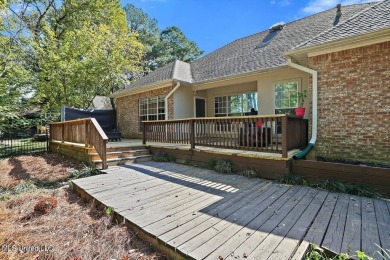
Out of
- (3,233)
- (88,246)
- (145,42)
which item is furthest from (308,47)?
(145,42)

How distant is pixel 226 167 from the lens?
5750 mm

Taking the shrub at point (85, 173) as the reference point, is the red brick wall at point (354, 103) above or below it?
above


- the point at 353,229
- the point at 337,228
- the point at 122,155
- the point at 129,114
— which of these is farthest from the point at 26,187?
the point at 129,114

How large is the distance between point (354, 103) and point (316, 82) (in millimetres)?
1026

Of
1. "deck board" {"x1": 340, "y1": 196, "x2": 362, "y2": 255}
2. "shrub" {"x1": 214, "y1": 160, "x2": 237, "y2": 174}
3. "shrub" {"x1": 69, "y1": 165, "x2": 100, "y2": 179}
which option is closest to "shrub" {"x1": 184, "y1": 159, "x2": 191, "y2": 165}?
"shrub" {"x1": 214, "y1": 160, "x2": 237, "y2": 174}

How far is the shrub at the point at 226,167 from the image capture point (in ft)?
18.8

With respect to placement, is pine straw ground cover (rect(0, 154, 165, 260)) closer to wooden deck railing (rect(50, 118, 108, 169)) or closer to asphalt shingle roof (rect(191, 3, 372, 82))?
wooden deck railing (rect(50, 118, 108, 169))

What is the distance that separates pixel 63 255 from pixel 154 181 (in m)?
2.61

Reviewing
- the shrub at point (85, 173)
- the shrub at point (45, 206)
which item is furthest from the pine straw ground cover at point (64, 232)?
the shrub at point (85, 173)

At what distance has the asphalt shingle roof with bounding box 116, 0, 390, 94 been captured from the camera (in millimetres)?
5324

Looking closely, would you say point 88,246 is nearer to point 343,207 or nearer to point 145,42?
point 343,207

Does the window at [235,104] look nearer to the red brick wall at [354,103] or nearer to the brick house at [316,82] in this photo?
the brick house at [316,82]

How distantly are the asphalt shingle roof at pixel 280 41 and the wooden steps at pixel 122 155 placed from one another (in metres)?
3.64

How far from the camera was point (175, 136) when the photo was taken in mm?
7438
